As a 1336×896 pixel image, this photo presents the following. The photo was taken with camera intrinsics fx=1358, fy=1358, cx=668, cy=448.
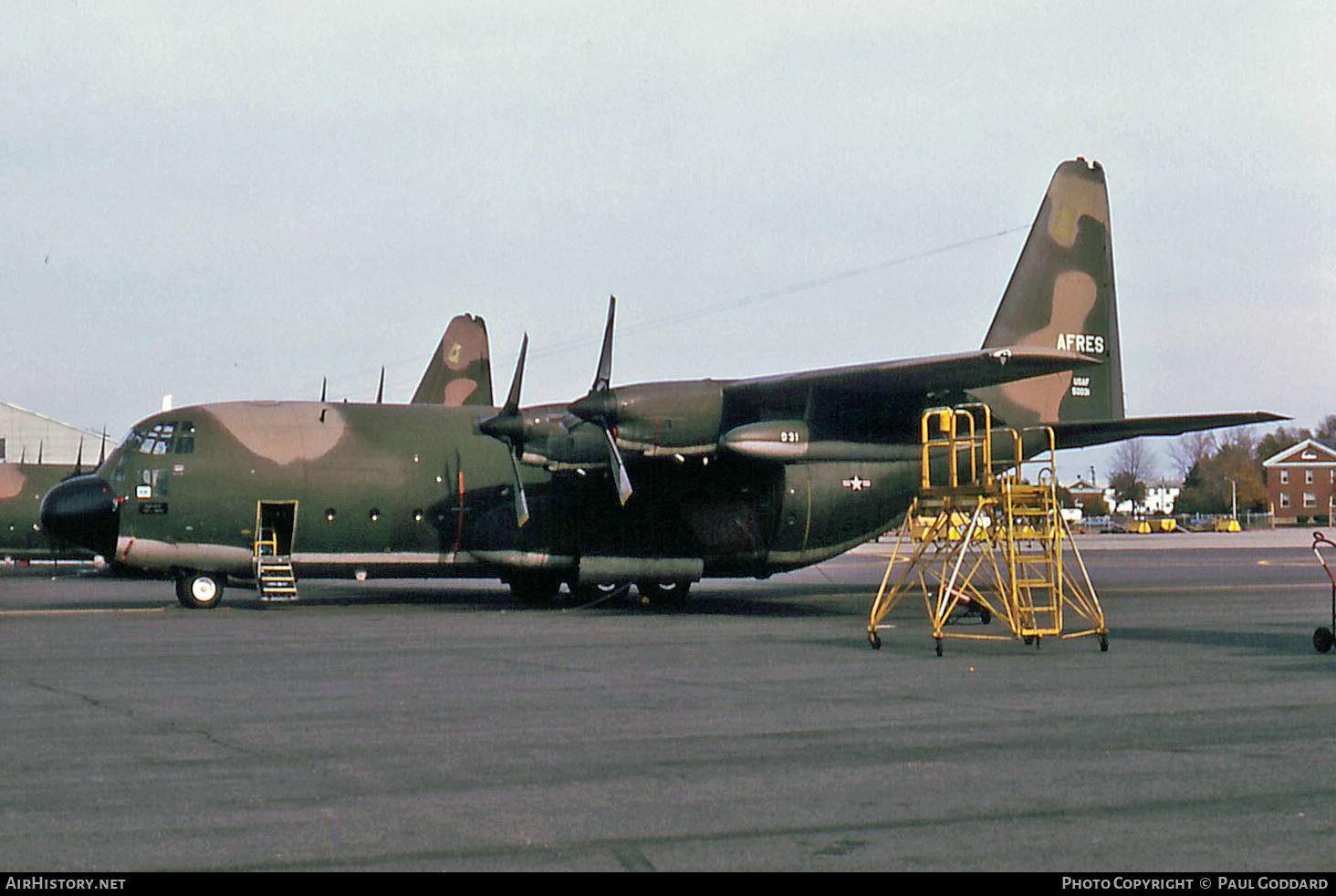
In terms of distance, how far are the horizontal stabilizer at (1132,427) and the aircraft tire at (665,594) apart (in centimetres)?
781

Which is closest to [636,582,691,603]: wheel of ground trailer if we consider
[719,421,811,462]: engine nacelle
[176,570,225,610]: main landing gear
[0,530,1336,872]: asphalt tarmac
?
[719,421,811,462]: engine nacelle

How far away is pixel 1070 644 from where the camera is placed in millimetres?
17516

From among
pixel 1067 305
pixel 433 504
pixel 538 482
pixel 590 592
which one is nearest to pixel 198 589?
pixel 433 504

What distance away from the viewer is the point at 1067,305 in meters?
28.2

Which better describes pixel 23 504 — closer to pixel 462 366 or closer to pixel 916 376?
pixel 462 366

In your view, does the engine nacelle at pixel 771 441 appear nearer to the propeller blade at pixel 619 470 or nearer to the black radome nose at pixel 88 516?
the propeller blade at pixel 619 470

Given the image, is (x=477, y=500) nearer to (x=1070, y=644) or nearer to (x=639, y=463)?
(x=639, y=463)

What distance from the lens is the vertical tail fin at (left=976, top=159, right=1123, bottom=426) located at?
27891mm

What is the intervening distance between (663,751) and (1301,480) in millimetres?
148333

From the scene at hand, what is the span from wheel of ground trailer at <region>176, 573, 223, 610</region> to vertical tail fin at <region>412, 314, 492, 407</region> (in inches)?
468

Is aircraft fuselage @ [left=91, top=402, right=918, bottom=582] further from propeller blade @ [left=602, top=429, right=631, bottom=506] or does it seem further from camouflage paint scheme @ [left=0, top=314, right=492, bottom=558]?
camouflage paint scheme @ [left=0, top=314, right=492, bottom=558]

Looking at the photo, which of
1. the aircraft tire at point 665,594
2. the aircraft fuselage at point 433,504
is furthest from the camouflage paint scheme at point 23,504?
the aircraft tire at point 665,594
